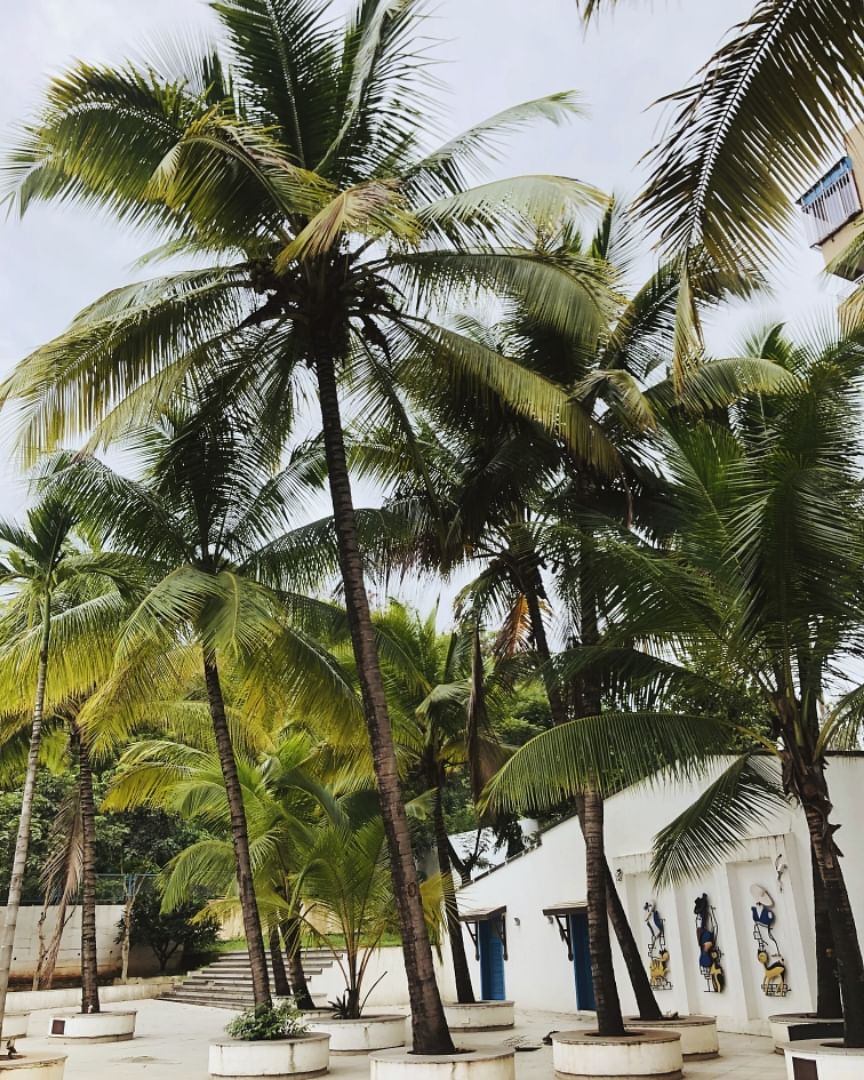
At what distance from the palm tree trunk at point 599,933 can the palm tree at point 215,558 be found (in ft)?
11.0

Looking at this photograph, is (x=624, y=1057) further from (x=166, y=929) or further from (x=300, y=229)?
(x=166, y=929)

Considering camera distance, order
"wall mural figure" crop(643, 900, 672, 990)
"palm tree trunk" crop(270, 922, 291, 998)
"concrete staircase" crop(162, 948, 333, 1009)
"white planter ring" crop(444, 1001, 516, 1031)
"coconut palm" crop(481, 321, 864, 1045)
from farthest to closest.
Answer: "concrete staircase" crop(162, 948, 333, 1009) < "palm tree trunk" crop(270, 922, 291, 998) < "white planter ring" crop(444, 1001, 516, 1031) < "wall mural figure" crop(643, 900, 672, 990) < "coconut palm" crop(481, 321, 864, 1045)

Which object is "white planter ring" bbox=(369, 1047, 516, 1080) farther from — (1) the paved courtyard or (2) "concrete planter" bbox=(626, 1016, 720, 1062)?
(2) "concrete planter" bbox=(626, 1016, 720, 1062)

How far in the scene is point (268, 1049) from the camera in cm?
1096

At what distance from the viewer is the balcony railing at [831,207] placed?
53.7 ft

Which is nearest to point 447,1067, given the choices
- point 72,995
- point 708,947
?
point 708,947

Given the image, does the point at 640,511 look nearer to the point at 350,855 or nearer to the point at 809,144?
the point at 350,855

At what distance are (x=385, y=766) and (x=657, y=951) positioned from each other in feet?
27.9

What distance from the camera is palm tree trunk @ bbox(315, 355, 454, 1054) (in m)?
8.40

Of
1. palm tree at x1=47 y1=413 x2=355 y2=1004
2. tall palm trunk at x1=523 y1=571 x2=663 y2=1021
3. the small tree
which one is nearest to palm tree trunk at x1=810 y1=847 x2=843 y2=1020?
tall palm trunk at x1=523 y1=571 x2=663 y2=1021

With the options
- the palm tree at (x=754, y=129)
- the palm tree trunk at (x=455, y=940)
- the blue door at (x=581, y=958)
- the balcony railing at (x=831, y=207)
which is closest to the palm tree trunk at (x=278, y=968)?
the palm tree trunk at (x=455, y=940)

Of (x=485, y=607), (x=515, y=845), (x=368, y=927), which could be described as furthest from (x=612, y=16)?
(x=515, y=845)

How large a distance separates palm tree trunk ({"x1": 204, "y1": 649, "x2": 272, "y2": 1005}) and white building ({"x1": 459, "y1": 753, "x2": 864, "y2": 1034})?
6.35m

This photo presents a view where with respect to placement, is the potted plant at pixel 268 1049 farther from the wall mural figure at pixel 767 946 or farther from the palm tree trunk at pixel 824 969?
the wall mural figure at pixel 767 946
